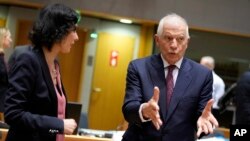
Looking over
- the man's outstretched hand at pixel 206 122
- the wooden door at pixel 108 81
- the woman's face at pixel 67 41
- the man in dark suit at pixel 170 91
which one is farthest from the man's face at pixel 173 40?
the wooden door at pixel 108 81

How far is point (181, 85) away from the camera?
2367 millimetres

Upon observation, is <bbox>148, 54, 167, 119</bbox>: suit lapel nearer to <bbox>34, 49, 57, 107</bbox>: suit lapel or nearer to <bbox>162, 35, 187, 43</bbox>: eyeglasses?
<bbox>162, 35, 187, 43</bbox>: eyeglasses

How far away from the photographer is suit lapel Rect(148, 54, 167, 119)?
2320mm

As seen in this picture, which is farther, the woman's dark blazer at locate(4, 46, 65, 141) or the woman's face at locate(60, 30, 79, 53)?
the woman's face at locate(60, 30, 79, 53)

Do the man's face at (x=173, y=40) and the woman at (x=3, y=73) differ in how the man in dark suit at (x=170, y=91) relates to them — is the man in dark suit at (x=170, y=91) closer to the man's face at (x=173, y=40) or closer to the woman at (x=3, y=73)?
the man's face at (x=173, y=40)

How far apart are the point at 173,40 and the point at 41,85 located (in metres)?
0.72

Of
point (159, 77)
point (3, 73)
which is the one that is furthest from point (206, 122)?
point (3, 73)

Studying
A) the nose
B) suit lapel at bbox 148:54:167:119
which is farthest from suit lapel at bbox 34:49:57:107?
the nose

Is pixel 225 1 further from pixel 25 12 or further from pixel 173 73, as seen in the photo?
pixel 173 73

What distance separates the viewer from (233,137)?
2197 millimetres

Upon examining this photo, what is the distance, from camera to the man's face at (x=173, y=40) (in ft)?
7.75

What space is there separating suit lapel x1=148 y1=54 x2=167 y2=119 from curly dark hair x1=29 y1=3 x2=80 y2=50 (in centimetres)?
50

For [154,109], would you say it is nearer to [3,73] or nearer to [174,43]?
[174,43]

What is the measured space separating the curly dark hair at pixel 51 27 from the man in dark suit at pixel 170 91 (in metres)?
0.45
